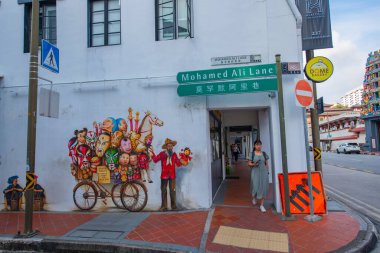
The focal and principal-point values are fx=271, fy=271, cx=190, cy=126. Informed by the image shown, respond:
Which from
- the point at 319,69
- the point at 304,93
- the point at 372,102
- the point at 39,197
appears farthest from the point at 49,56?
the point at 372,102

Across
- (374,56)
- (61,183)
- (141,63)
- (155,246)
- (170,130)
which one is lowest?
(155,246)

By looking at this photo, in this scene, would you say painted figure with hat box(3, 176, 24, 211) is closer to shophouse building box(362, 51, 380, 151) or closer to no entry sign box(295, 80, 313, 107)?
no entry sign box(295, 80, 313, 107)

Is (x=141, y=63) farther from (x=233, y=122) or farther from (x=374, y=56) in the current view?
(x=374, y=56)

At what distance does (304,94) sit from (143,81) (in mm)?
3889

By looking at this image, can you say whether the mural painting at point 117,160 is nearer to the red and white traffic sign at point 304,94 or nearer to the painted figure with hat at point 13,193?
the painted figure with hat at point 13,193

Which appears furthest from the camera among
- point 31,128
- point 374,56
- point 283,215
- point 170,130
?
point 374,56

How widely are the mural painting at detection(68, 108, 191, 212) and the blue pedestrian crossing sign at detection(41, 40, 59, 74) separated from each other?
1879 millimetres

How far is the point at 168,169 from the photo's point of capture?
6.79 m

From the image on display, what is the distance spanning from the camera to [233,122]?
1305 cm

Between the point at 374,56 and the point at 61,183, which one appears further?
the point at 374,56

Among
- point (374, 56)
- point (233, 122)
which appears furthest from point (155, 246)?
point (374, 56)

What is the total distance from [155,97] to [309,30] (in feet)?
15.3

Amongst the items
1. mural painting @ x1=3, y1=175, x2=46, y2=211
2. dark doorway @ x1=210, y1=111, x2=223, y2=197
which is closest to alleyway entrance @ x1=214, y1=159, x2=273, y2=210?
dark doorway @ x1=210, y1=111, x2=223, y2=197

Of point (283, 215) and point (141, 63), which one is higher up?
point (141, 63)
